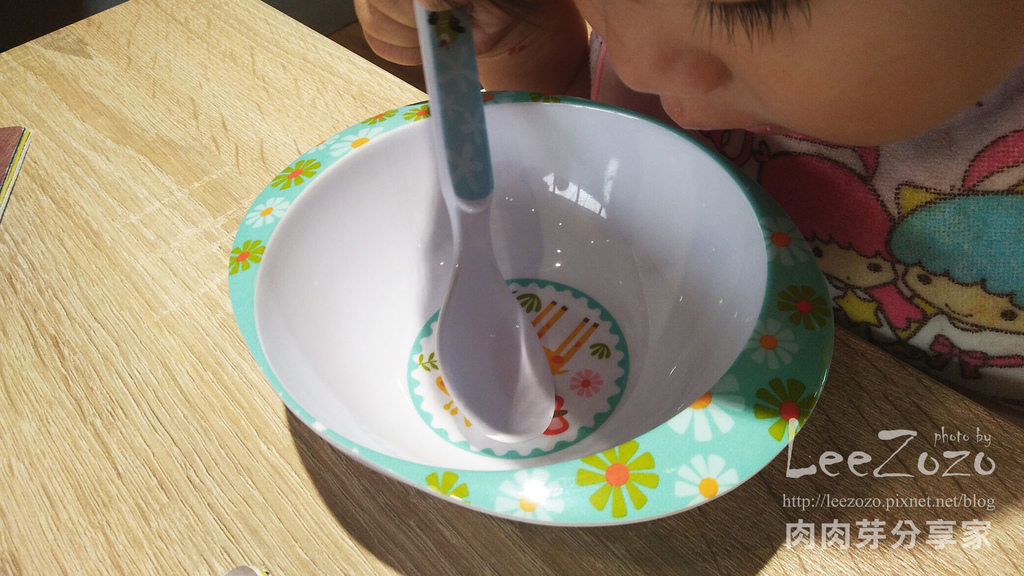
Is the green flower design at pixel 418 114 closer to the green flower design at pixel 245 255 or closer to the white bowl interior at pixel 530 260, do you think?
the white bowl interior at pixel 530 260

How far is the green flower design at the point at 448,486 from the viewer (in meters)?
0.27

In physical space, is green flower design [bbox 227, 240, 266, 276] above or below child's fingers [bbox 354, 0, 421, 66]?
below

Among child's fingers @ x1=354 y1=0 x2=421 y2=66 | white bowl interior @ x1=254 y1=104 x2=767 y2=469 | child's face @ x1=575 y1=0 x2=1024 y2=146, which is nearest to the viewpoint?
child's face @ x1=575 y1=0 x2=1024 y2=146

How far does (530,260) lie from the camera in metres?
0.51

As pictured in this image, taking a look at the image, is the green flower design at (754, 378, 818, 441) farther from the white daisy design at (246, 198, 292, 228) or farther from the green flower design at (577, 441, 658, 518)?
the white daisy design at (246, 198, 292, 228)

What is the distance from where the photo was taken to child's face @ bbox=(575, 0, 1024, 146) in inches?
9.8

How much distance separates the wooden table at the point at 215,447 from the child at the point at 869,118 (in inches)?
3.7

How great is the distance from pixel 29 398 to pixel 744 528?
1.33 ft

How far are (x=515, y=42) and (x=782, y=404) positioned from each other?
420mm

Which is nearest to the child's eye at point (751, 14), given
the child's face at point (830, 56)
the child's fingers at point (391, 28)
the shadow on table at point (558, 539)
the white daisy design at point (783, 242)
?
the child's face at point (830, 56)

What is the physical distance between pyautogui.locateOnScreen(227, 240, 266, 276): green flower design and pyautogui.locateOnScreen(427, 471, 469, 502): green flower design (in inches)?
6.5

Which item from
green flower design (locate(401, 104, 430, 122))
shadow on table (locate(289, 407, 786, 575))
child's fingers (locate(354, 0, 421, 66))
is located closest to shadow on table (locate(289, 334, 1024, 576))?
shadow on table (locate(289, 407, 786, 575))

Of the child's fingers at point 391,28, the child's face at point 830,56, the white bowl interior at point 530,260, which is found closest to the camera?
the child's face at point 830,56

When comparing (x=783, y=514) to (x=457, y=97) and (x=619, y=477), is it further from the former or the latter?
(x=457, y=97)
